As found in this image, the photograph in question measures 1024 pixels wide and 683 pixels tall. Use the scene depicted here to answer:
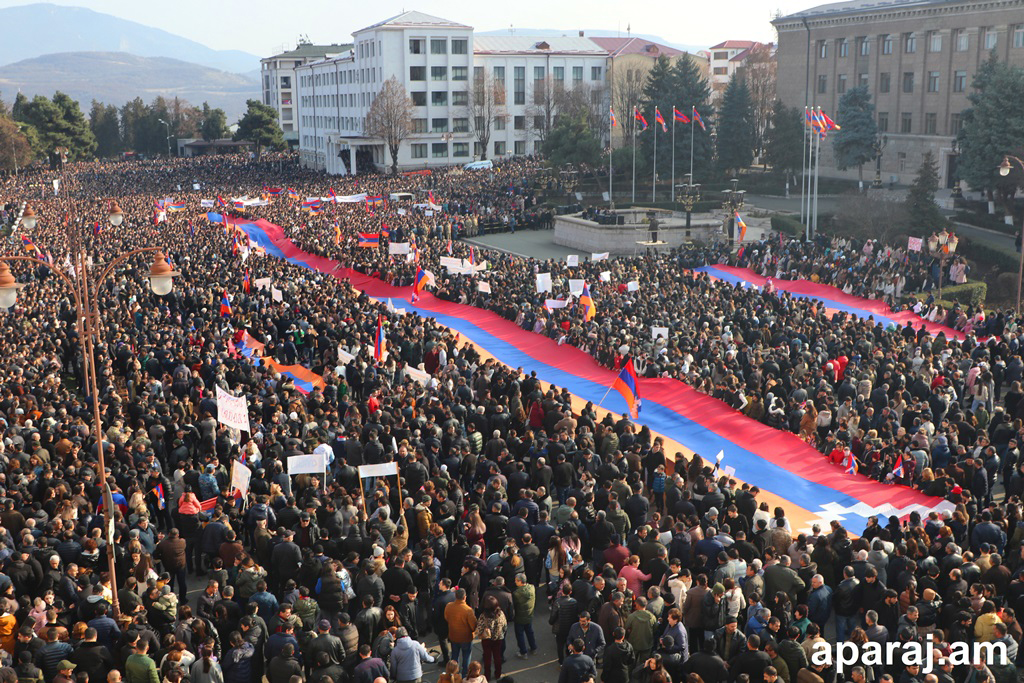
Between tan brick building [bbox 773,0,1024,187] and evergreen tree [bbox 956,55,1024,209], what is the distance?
9927 mm

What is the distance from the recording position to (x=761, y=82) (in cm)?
10194

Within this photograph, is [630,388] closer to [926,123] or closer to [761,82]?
[926,123]

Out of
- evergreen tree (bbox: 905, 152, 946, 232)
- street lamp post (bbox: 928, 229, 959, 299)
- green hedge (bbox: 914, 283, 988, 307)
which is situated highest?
evergreen tree (bbox: 905, 152, 946, 232)

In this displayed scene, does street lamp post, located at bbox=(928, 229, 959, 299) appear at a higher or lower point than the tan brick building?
lower

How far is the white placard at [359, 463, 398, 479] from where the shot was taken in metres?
14.3

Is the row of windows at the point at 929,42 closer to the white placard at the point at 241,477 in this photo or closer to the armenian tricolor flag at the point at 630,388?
the armenian tricolor flag at the point at 630,388

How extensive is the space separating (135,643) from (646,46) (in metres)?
105

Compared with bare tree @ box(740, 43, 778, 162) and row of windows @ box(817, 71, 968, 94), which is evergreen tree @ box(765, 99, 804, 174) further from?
bare tree @ box(740, 43, 778, 162)

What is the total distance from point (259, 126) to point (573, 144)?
71.1 metres

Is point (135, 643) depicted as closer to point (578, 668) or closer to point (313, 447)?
point (578, 668)

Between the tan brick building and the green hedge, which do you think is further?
the tan brick building

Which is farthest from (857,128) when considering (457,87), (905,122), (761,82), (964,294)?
(457,87)

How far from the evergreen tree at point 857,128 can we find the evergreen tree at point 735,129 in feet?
19.4

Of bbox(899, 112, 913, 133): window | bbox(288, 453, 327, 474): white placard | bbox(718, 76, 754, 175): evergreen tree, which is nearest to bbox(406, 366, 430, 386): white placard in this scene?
bbox(288, 453, 327, 474): white placard
